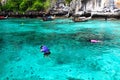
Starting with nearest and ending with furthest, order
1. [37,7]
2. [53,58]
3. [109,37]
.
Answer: [53,58] < [109,37] < [37,7]

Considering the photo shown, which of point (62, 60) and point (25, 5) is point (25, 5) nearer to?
point (25, 5)

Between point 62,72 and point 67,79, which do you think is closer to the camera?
point 67,79

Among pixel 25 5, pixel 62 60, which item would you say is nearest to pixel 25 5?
pixel 25 5

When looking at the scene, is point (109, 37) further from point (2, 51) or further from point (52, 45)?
point (2, 51)

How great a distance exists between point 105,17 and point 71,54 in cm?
4099

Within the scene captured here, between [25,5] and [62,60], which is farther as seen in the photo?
[25,5]

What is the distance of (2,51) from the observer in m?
31.3

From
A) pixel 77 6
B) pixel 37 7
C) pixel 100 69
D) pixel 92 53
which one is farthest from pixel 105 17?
pixel 100 69

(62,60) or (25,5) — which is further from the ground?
(25,5)

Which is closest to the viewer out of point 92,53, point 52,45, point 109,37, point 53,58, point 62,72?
point 62,72

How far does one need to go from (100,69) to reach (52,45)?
11.1m

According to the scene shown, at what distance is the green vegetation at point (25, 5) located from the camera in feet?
282

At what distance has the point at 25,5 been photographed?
287 feet

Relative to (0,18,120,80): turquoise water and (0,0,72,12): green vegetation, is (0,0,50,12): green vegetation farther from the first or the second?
(0,18,120,80): turquoise water
